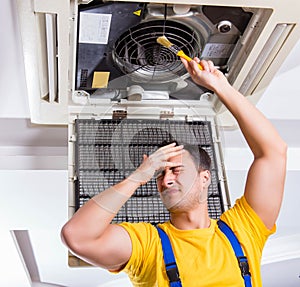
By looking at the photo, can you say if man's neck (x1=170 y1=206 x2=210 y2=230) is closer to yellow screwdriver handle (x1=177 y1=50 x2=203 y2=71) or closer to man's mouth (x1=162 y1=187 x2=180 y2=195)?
man's mouth (x1=162 y1=187 x2=180 y2=195)

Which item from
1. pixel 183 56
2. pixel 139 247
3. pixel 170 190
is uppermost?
pixel 183 56

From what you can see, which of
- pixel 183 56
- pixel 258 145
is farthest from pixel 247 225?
pixel 183 56

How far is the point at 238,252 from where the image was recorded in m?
1.26

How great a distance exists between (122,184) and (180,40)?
0.36 metres

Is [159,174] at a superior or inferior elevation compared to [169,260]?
superior

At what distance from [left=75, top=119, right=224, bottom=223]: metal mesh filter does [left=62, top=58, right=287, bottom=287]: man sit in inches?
2.2

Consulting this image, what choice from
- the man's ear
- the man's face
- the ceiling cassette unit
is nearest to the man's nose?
the man's face

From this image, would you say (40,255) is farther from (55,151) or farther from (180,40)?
(180,40)

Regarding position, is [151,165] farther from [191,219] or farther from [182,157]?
[191,219]

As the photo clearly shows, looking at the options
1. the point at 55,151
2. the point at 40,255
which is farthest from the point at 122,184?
the point at 40,255

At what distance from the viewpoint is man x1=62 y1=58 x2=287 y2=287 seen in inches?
46.6

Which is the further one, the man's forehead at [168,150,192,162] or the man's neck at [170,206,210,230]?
the man's neck at [170,206,210,230]

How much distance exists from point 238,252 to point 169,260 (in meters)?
0.15

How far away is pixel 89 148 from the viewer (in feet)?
4.76
